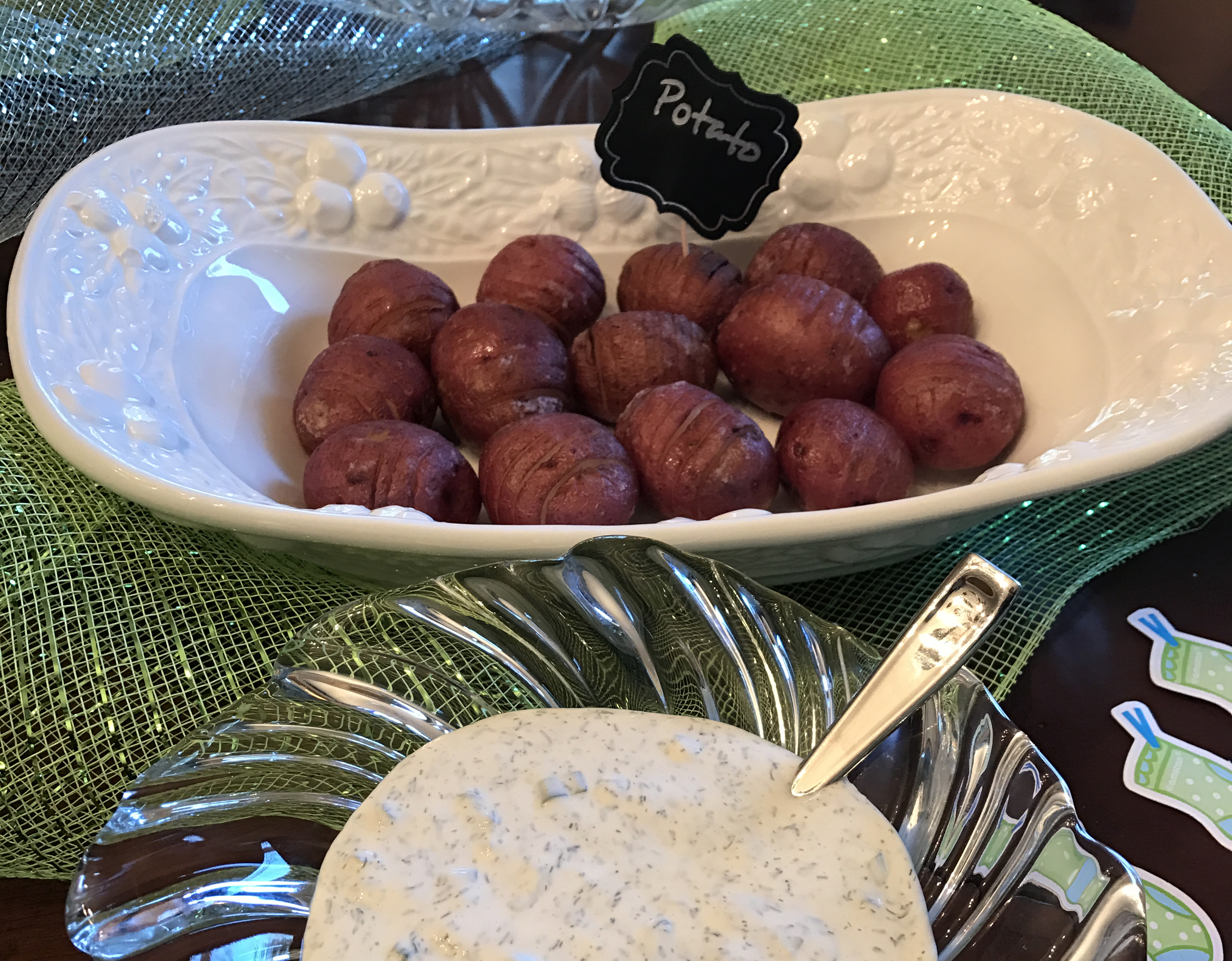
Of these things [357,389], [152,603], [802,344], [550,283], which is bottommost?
[152,603]

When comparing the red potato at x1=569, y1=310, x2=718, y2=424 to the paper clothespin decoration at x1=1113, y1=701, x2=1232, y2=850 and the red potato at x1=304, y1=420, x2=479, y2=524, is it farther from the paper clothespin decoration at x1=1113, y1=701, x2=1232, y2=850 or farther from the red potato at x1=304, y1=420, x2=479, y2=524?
the paper clothespin decoration at x1=1113, y1=701, x2=1232, y2=850

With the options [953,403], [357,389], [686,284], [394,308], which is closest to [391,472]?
[357,389]

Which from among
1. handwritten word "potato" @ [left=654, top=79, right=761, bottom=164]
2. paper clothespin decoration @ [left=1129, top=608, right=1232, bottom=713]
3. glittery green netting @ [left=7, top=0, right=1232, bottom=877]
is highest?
handwritten word "potato" @ [left=654, top=79, right=761, bottom=164]

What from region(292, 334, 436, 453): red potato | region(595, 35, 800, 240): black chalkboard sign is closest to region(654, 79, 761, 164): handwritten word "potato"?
region(595, 35, 800, 240): black chalkboard sign

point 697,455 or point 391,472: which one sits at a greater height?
point 697,455

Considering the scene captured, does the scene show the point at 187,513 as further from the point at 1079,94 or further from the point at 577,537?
the point at 1079,94

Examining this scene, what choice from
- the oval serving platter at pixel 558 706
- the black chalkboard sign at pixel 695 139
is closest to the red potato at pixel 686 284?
the black chalkboard sign at pixel 695 139

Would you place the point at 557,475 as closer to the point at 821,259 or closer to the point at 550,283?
the point at 550,283
